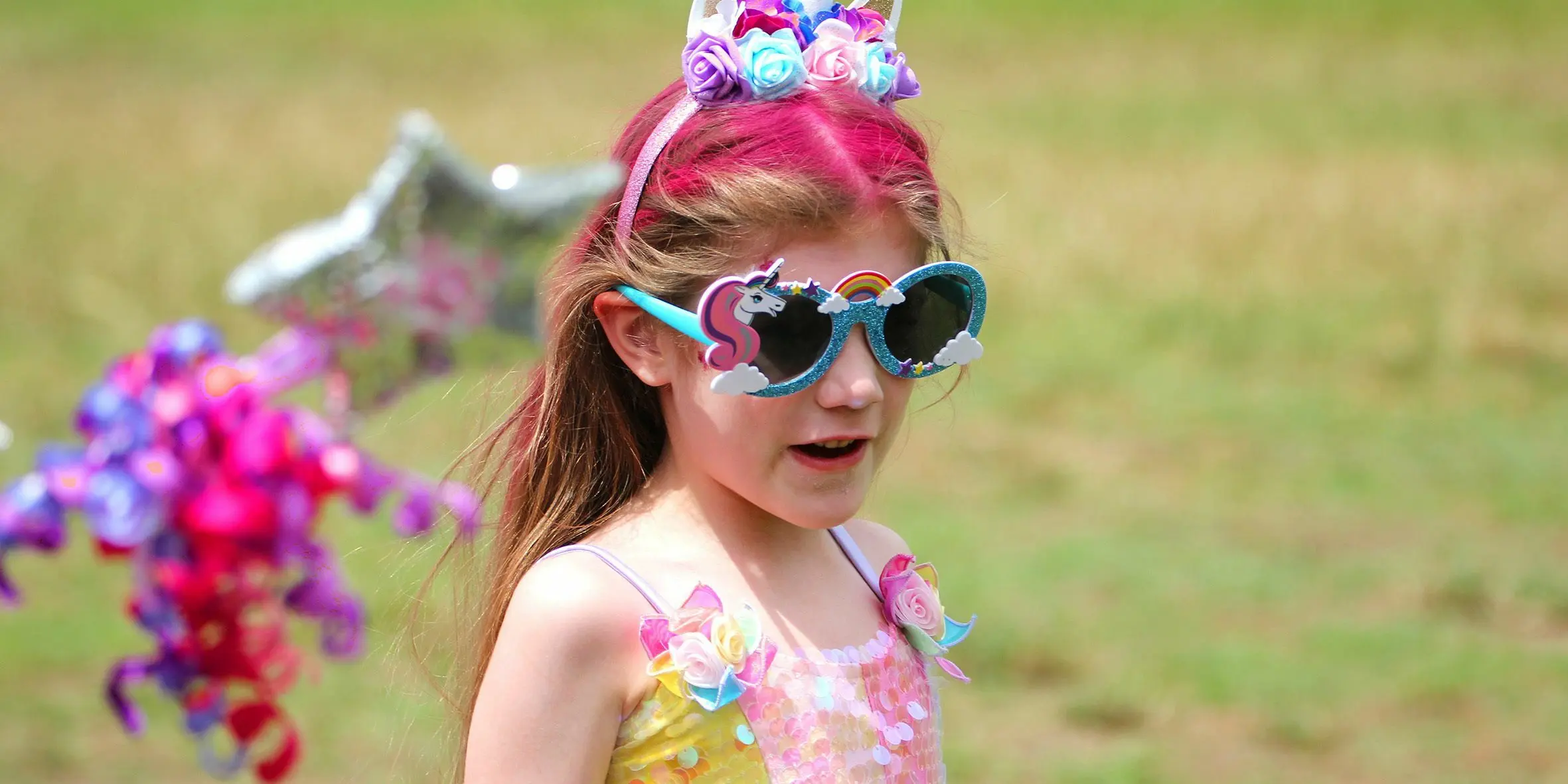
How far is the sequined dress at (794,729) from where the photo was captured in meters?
1.49

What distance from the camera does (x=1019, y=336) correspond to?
7883mm

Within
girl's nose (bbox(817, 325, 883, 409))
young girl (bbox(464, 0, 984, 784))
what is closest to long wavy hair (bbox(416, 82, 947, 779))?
young girl (bbox(464, 0, 984, 784))

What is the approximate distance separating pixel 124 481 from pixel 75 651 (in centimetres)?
349

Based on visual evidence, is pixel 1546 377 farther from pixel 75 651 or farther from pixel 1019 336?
pixel 75 651

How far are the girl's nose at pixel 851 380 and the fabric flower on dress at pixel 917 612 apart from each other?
25 cm

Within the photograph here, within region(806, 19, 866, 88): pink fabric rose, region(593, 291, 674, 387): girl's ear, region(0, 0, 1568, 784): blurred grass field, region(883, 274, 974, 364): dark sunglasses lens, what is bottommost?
region(0, 0, 1568, 784): blurred grass field

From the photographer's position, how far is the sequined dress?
4.89ft

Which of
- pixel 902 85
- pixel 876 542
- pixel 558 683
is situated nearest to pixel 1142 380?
pixel 876 542

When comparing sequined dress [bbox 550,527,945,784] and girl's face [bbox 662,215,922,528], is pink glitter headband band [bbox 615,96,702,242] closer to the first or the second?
girl's face [bbox 662,215,922,528]

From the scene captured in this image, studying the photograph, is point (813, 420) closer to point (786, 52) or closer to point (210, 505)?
point (786, 52)

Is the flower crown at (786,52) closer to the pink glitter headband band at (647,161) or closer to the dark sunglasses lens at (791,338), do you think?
the pink glitter headband band at (647,161)

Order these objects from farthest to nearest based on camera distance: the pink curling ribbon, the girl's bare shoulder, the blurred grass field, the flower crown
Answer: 1. the blurred grass field
2. the girl's bare shoulder
3. the flower crown
4. the pink curling ribbon

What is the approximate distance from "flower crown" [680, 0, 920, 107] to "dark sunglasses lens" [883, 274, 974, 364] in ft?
0.69

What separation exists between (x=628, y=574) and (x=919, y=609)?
0.33 meters
